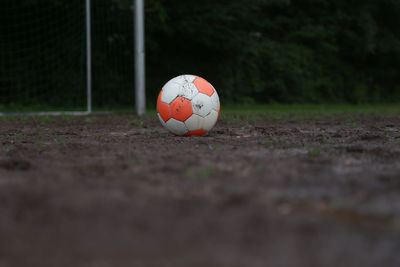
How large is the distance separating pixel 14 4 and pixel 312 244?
448 inches

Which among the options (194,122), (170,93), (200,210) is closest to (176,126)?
(194,122)

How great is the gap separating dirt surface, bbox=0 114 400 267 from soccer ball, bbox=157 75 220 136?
1368 millimetres

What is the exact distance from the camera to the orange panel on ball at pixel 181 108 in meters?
4.67

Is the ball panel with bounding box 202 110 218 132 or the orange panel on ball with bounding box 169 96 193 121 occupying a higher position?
the orange panel on ball with bounding box 169 96 193 121

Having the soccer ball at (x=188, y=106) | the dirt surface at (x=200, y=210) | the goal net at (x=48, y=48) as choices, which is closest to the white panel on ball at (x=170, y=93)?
the soccer ball at (x=188, y=106)

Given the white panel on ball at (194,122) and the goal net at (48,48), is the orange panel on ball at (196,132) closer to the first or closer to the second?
the white panel on ball at (194,122)

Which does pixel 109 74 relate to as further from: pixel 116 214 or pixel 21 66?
pixel 116 214

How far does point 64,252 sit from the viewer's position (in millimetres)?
1611

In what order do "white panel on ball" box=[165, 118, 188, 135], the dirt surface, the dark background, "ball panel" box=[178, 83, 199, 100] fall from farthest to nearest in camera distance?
the dark background
"white panel on ball" box=[165, 118, 188, 135]
"ball panel" box=[178, 83, 199, 100]
the dirt surface

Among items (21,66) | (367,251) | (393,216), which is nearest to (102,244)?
(367,251)

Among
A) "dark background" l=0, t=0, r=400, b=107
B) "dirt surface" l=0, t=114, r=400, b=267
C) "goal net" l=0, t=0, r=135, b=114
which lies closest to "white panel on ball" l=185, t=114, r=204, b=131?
"dirt surface" l=0, t=114, r=400, b=267

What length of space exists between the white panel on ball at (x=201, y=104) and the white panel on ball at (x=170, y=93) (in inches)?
8.2

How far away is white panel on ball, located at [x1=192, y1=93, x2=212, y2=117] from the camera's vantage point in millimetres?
4676

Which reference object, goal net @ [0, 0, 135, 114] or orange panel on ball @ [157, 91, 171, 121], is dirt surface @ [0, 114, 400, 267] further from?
goal net @ [0, 0, 135, 114]
